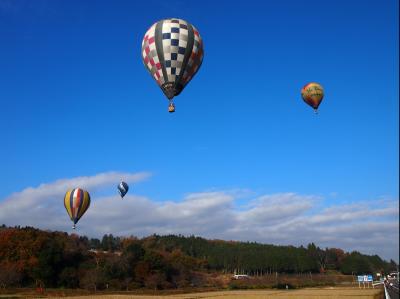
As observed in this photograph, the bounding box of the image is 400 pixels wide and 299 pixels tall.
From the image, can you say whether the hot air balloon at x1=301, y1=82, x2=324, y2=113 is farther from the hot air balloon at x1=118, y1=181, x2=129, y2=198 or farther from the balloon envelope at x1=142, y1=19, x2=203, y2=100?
the hot air balloon at x1=118, y1=181, x2=129, y2=198

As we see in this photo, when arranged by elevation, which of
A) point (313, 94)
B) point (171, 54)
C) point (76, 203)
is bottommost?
point (76, 203)

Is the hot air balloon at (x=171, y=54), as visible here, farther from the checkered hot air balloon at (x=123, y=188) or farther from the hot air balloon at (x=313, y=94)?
the checkered hot air balloon at (x=123, y=188)

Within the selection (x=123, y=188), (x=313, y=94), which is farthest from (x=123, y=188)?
(x=313, y=94)

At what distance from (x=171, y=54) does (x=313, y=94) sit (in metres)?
24.0

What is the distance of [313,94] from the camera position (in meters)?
52.8

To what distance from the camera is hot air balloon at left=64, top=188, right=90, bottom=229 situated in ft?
208

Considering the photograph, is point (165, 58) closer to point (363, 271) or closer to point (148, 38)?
point (148, 38)

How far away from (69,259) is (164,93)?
66.8 meters

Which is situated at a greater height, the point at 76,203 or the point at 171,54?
the point at 171,54

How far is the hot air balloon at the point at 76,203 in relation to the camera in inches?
2492

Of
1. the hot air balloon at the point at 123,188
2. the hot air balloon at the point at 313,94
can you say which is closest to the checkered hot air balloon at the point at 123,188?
the hot air balloon at the point at 123,188

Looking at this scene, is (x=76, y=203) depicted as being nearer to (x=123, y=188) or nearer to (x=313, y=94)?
(x=123, y=188)

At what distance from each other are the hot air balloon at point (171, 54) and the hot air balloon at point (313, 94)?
21641 millimetres

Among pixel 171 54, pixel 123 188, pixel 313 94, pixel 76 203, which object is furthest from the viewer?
pixel 123 188
